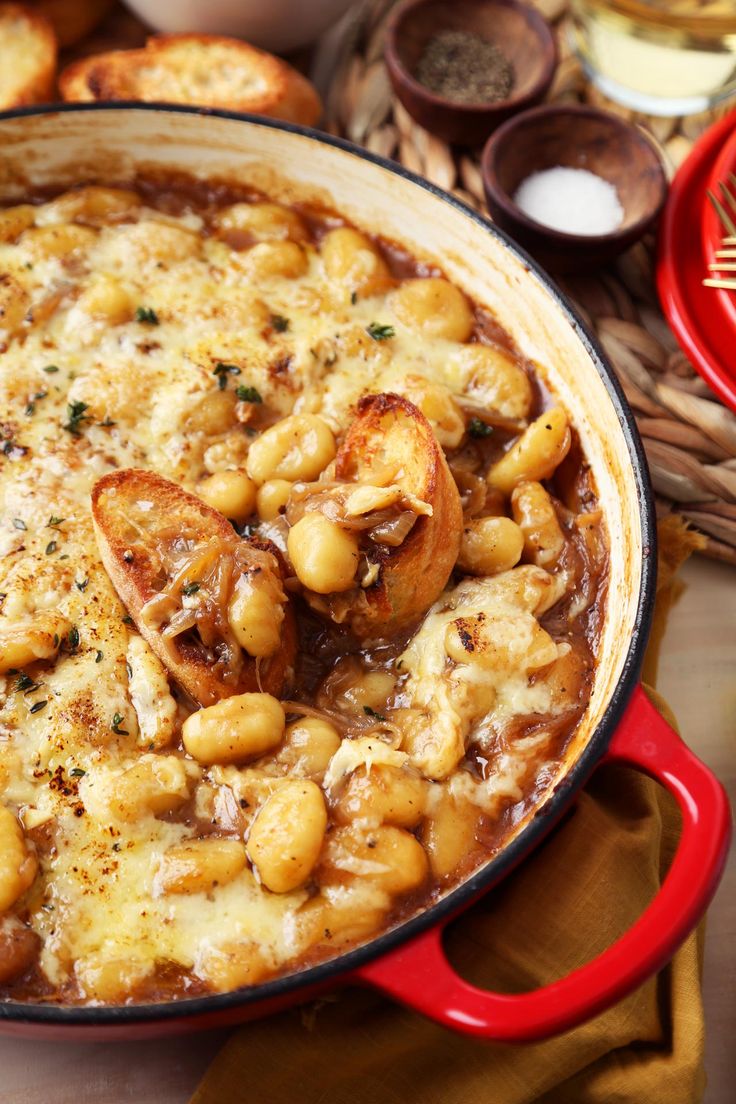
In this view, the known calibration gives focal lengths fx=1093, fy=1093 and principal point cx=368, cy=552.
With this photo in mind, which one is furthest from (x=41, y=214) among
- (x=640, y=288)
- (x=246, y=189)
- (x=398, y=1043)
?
(x=398, y=1043)

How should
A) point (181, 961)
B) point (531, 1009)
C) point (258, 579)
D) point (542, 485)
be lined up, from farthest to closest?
point (542, 485)
point (258, 579)
point (181, 961)
point (531, 1009)

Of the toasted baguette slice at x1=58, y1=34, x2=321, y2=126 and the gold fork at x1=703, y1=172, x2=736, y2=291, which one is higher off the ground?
the gold fork at x1=703, y1=172, x2=736, y2=291

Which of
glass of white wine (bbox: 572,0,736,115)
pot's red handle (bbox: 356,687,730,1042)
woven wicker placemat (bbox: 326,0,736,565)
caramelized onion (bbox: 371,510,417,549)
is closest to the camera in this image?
pot's red handle (bbox: 356,687,730,1042)

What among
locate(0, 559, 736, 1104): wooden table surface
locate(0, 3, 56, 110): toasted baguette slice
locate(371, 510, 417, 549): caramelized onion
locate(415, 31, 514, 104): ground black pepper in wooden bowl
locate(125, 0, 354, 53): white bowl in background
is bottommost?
locate(0, 559, 736, 1104): wooden table surface

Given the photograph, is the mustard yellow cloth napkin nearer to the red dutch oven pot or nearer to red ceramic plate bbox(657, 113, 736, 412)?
the red dutch oven pot

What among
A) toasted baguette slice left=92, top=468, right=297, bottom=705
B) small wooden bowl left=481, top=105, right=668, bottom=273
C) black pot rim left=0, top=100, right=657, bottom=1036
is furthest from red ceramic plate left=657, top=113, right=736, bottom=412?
toasted baguette slice left=92, top=468, right=297, bottom=705

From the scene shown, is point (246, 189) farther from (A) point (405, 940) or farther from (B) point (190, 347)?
(A) point (405, 940)

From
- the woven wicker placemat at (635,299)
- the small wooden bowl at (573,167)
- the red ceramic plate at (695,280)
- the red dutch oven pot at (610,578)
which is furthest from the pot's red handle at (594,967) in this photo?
the small wooden bowl at (573,167)
